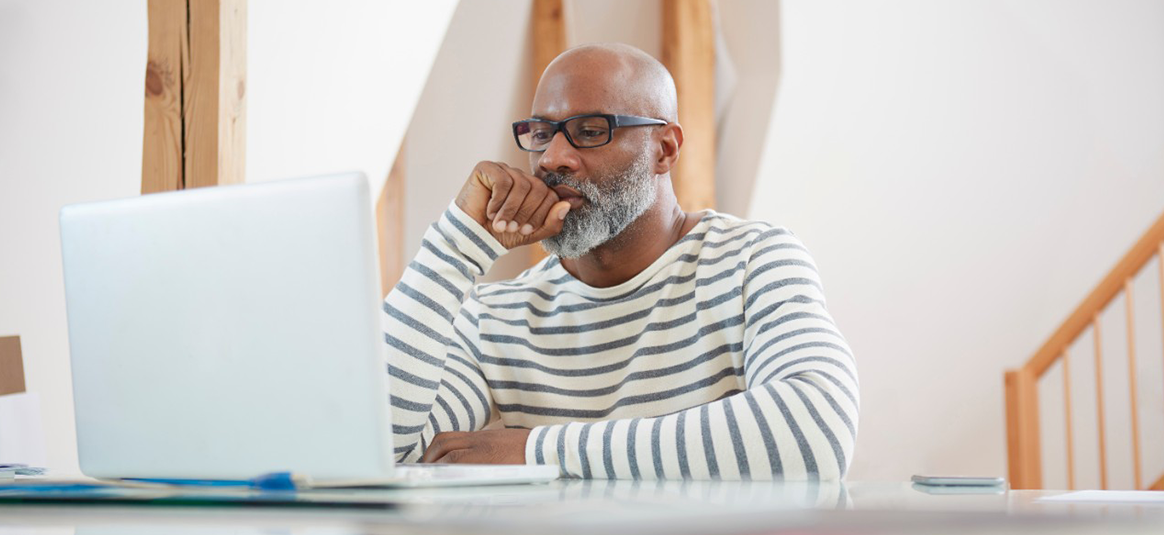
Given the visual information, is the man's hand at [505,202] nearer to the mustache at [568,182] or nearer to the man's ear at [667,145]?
the mustache at [568,182]

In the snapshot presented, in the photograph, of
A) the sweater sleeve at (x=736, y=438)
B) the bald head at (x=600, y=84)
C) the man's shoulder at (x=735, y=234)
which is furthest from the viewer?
the bald head at (x=600, y=84)

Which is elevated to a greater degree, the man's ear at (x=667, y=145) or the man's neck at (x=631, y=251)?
the man's ear at (x=667, y=145)

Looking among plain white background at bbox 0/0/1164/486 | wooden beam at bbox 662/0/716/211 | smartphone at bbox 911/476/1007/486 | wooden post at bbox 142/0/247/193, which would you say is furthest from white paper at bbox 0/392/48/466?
wooden beam at bbox 662/0/716/211

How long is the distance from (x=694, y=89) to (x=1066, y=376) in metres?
1.50

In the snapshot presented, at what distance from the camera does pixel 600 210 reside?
1504 mm

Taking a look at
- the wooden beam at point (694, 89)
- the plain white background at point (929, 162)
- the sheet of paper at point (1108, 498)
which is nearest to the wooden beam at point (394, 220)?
the plain white background at point (929, 162)

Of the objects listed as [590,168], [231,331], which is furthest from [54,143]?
[231,331]

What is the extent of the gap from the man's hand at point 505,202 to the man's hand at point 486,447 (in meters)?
0.33

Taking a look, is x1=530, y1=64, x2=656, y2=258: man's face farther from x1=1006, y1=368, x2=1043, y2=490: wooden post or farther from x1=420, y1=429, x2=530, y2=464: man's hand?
x1=1006, y1=368, x2=1043, y2=490: wooden post

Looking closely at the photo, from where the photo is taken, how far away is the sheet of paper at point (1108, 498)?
0.77 meters

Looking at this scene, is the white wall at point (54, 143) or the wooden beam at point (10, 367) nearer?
the wooden beam at point (10, 367)

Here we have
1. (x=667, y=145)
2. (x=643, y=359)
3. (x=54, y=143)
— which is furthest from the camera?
(x=54, y=143)

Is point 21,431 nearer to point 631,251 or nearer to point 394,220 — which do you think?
point 631,251

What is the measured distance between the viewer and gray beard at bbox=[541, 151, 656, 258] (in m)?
1.50
